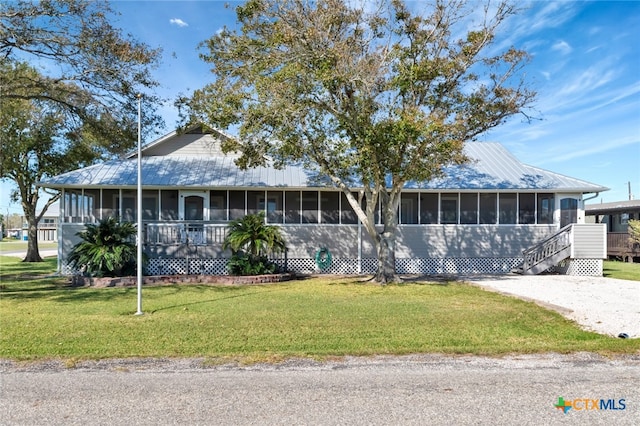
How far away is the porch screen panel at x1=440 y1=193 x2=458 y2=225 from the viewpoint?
677 inches

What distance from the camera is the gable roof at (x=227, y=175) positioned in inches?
625

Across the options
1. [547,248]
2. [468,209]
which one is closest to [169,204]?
[468,209]

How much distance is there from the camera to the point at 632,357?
564 cm

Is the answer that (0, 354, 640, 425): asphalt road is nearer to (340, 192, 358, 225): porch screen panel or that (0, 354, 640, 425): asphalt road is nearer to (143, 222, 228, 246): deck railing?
(143, 222, 228, 246): deck railing

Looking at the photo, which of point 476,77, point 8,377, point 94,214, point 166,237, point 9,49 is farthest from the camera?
point 94,214

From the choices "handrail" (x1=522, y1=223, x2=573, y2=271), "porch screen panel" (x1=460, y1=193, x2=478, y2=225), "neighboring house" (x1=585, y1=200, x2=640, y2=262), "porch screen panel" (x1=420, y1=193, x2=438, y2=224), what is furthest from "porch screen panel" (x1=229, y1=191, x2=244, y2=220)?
"neighboring house" (x1=585, y1=200, x2=640, y2=262)

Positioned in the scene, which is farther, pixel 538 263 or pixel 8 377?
pixel 538 263

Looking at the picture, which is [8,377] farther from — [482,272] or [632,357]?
[482,272]

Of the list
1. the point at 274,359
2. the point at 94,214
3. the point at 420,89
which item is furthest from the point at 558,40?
the point at 94,214

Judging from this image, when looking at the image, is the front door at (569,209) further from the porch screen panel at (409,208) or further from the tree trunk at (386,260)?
the tree trunk at (386,260)

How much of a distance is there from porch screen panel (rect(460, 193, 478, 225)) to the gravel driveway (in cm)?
235

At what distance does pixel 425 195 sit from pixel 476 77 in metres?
5.18

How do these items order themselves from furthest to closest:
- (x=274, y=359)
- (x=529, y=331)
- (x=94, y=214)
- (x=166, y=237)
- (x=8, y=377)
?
(x=94, y=214) < (x=166, y=237) < (x=529, y=331) < (x=274, y=359) < (x=8, y=377)

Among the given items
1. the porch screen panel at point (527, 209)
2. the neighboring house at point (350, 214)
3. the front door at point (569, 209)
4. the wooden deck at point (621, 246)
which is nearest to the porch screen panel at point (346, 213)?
the neighboring house at point (350, 214)
